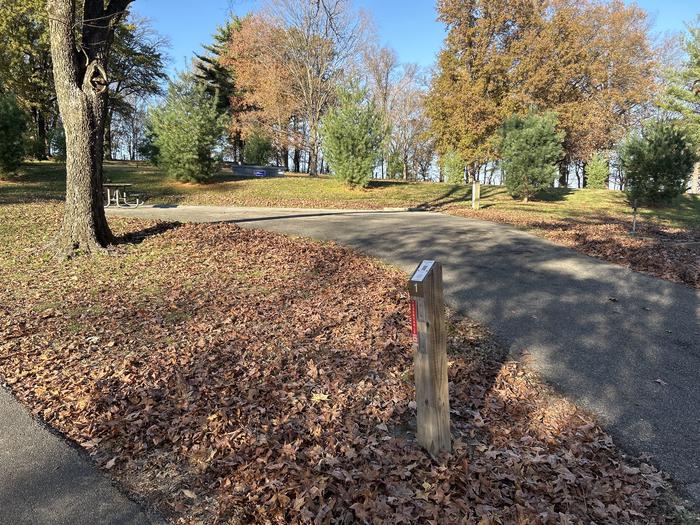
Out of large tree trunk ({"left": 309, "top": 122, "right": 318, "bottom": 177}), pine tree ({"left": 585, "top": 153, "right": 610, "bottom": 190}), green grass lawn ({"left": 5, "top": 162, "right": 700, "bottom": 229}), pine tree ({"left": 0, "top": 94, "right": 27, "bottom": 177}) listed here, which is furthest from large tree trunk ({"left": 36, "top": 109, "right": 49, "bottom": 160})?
pine tree ({"left": 585, "top": 153, "right": 610, "bottom": 190})

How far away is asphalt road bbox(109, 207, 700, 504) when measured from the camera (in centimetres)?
323

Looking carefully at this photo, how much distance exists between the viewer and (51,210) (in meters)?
11.6

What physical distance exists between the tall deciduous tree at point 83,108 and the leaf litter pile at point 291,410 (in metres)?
1.59

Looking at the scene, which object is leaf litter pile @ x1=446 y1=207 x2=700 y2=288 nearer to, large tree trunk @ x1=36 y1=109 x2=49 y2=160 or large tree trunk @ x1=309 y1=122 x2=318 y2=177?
large tree trunk @ x1=309 y1=122 x2=318 y2=177

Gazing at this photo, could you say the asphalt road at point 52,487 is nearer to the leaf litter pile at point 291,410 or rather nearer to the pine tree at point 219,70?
the leaf litter pile at point 291,410

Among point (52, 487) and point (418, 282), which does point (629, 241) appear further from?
point (52, 487)

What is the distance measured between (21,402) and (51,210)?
32.9 ft

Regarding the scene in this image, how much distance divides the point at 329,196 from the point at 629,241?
40.8ft

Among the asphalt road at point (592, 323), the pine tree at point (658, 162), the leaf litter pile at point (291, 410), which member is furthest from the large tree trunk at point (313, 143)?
the leaf litter pile at point (291, 410)

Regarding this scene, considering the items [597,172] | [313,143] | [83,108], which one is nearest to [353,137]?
[313,143]

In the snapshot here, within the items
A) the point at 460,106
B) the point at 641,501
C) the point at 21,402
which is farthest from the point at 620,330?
the point at 460,106

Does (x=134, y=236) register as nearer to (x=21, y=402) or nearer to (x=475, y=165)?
(x=21, y=402)

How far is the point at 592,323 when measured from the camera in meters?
5.10

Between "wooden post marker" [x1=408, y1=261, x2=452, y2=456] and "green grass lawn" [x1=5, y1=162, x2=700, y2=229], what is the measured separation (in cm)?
1284
